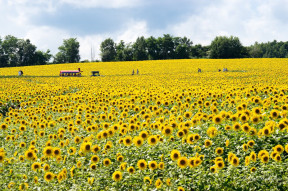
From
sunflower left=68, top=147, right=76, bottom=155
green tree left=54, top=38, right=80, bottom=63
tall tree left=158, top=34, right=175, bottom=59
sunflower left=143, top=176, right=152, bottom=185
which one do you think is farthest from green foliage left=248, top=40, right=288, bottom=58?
sunflower left=143, top=176, right=152, bottom=185

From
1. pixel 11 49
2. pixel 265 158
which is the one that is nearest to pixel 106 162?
pixel 265 158

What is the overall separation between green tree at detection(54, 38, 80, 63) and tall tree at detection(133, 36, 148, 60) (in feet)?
93.9

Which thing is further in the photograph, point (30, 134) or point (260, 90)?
point (260, 90)

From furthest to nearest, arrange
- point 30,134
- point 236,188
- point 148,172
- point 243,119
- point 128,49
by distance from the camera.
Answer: point 128,49 → point 30,134 → point 243,119 → point 148,172 → point 236,188

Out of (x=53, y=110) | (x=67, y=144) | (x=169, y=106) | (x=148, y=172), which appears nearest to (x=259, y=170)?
(x=148, y=172)

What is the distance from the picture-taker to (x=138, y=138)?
5207 mm

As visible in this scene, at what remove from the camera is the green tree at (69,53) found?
107500 mm

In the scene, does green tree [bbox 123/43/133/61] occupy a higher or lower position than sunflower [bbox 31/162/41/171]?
higher

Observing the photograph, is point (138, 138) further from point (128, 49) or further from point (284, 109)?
point (128, 49)

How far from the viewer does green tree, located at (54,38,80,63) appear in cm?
10750

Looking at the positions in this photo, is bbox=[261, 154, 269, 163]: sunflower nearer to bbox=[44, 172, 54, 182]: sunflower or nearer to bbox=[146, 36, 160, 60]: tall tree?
bbox=[44, 172, 54, 182]: sunflower

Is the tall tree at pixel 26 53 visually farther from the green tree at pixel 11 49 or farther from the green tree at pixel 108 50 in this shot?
the green tree at pixel 108 50

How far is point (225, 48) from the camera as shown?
83.6 m

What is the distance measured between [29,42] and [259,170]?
10866 cm
